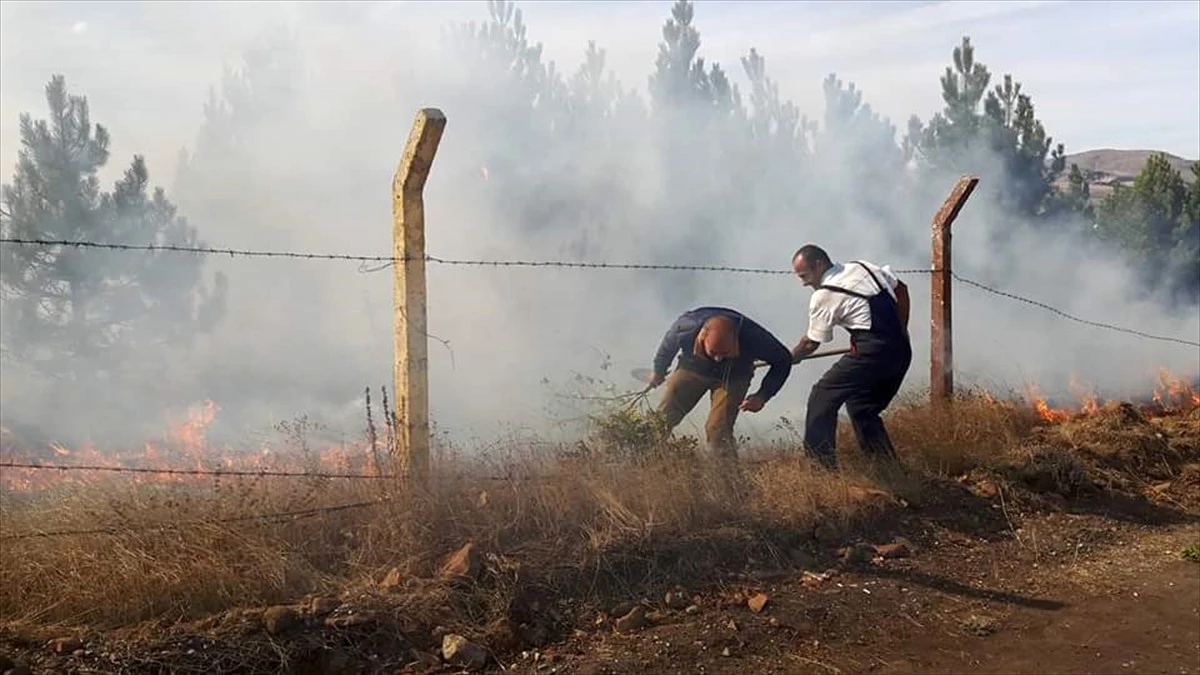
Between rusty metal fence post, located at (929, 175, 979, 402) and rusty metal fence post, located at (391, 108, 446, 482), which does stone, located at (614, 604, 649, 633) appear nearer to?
rusty metal fence post, located at (391, 108, 446, 482)

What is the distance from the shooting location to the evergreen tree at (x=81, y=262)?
1520cm

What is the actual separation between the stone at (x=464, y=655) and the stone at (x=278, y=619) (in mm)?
636

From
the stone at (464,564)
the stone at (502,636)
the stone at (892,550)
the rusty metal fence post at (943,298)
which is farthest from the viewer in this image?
the rusty metal fence post at (943,298)

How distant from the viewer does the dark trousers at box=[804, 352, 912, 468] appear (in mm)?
6703

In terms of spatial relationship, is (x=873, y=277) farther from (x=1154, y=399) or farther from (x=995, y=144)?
(x=995, y=144)

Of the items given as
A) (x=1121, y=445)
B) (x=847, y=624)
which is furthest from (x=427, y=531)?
(x=1121, y=445)

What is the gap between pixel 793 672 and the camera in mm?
4473

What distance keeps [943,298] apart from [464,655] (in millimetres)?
5286

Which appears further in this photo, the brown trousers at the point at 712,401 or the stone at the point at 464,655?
the brown trousers at the point at 712,401

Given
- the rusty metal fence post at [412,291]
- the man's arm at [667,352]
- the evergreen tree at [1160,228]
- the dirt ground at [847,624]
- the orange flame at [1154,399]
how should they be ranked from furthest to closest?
1. the evergreen tree at [1160,228]
2. the orange flame at [1154,399]
3. the man's arm at [667,352]
4. the rusty metal fence post at [412,291]
5. the dirt ground at [847,624]

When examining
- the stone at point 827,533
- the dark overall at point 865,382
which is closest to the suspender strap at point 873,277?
the dark overall at point 865,382

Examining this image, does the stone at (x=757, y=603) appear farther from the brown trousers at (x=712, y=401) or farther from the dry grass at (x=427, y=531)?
the brown trousers at (x=712, y=401)

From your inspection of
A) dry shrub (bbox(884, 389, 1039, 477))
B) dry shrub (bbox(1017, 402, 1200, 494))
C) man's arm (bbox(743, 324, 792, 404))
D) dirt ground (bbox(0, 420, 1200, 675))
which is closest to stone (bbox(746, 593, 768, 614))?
dirt ground (bbox(0, 420, 1200, 675))

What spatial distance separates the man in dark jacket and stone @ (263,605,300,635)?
2984mm
